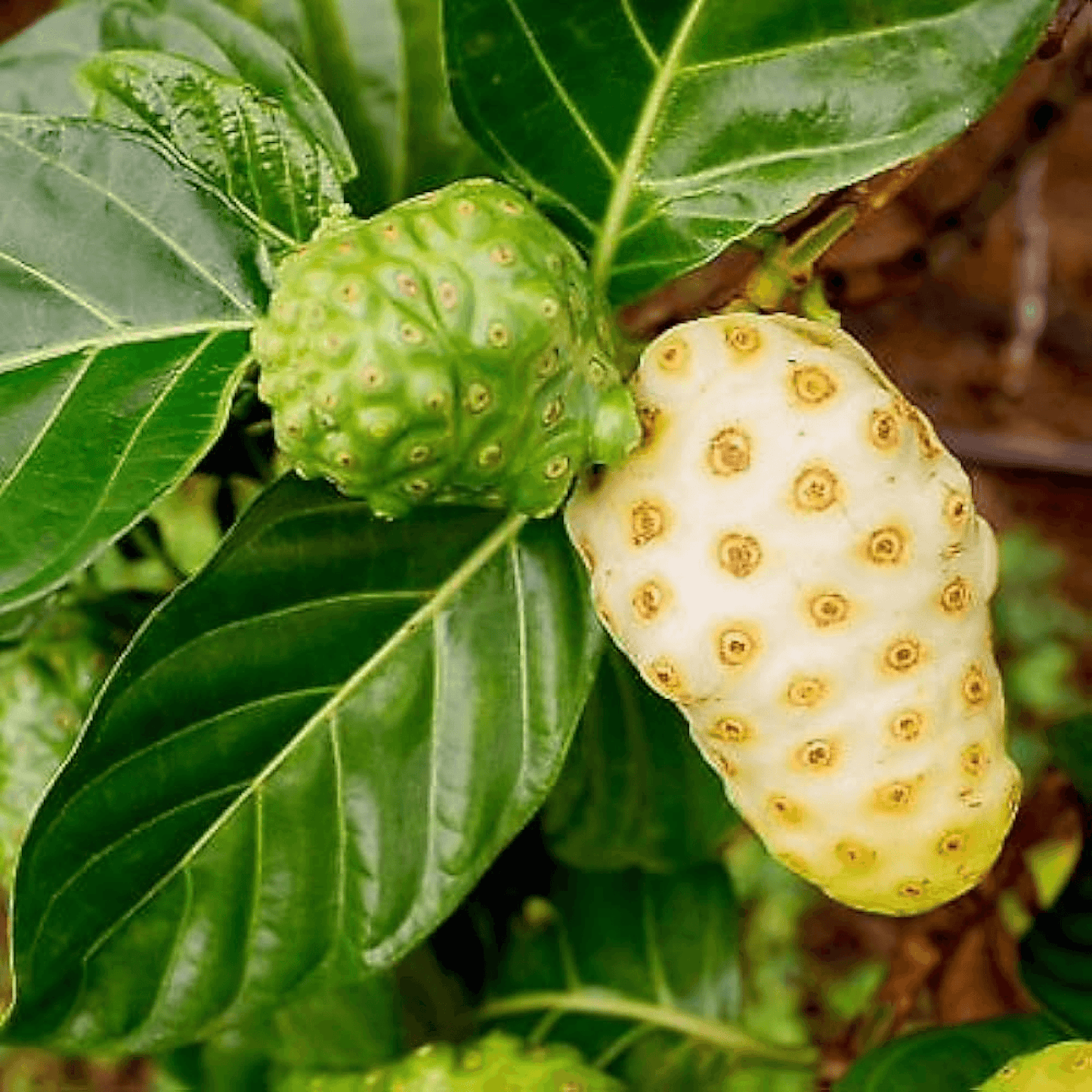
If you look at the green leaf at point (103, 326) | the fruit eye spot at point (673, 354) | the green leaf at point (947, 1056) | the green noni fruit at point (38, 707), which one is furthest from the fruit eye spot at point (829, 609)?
the green noni fruit at point (38, 707)

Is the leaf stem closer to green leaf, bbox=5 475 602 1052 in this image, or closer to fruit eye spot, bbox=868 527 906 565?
green leaf, bbox=5 475 602 1052

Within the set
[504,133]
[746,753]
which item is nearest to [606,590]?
[746,753]

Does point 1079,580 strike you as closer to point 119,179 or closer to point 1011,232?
point 1011,232

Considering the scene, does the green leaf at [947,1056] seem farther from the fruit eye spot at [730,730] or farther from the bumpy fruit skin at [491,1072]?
the fruit eye spot at [730,730]

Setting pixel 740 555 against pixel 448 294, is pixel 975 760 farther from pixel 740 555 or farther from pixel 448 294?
pixel 448 294

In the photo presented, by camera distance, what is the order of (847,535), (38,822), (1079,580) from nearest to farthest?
(847,535)
(38,822)
(1079,580)

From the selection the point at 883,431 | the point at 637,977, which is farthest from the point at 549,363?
the point at 637,977

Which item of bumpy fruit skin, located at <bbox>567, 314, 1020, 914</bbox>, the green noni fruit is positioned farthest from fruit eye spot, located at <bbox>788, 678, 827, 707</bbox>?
the green noni fruit
